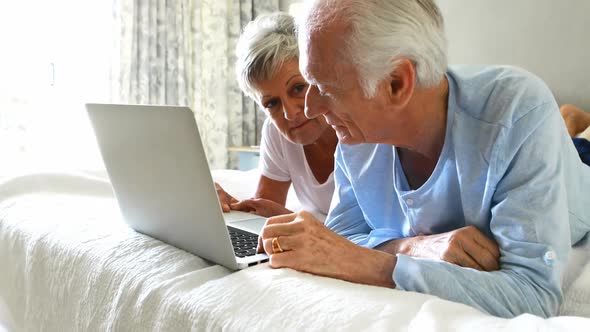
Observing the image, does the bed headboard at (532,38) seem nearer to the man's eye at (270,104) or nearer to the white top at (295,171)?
the white top at (295,171)

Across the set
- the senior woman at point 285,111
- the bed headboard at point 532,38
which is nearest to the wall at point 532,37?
the bed headboard at point 532,38

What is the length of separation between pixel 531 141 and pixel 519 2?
5.38ft

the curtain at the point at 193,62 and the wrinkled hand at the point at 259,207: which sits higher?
the curtain at the point at 193,62

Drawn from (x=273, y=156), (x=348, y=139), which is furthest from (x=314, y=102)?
(x=273, y=156)

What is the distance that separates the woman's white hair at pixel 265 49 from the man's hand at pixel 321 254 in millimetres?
524

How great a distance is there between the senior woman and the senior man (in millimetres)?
344

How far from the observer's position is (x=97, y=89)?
10.0 feet

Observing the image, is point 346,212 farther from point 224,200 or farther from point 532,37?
point 532,37

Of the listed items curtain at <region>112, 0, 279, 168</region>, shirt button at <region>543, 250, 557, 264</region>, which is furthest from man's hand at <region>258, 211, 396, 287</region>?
curtain at <region>112, 0, 279, 168</region>

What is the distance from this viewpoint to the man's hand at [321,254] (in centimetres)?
76

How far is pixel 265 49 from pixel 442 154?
53 centimetres

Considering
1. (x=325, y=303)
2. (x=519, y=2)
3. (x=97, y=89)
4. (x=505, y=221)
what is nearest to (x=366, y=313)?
(x=325, y=303)

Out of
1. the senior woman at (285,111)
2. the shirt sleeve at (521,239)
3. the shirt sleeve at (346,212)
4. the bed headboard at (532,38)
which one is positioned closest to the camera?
the shirt sleeve at (521,239)

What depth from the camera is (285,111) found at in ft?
4.23
